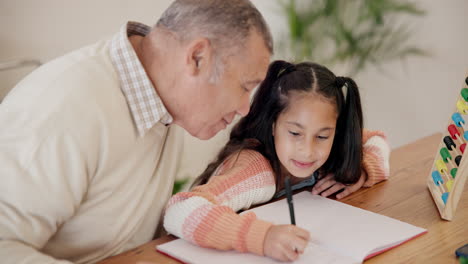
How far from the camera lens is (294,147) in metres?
1.61

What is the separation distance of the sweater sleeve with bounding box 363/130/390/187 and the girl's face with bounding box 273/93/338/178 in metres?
0.14

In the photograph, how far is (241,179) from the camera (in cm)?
151

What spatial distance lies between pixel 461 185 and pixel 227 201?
595mm

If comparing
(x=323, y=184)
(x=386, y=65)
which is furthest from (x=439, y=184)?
(x=386, y=65)

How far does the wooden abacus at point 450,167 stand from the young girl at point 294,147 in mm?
187

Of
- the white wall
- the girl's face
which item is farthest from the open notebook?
the white wall

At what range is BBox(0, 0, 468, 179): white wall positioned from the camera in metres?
2.33

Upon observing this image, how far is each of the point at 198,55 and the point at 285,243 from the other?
465 millimetres

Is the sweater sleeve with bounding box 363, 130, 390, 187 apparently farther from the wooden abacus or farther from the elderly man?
the elderly man

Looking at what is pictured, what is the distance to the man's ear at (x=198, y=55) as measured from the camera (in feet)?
→ 4.06

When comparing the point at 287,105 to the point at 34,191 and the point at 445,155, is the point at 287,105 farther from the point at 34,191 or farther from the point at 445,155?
the point at 34,191

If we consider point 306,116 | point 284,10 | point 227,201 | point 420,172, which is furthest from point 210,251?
point 284,10

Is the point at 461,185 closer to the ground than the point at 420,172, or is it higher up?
higher up

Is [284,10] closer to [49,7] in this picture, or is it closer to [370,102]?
[370,102]
